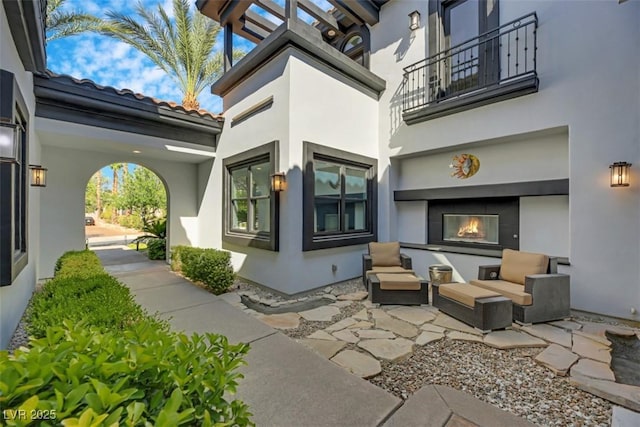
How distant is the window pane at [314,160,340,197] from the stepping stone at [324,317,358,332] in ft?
8.83

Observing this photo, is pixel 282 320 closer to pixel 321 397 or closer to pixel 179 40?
pixel 321 397

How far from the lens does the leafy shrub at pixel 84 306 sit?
2186 millimetres

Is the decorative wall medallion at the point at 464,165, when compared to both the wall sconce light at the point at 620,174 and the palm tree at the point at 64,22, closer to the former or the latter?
the wall sconce light at the point at 620,174

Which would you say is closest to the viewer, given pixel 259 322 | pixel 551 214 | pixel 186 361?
pixel 186 361

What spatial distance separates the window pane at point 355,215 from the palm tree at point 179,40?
22.1ft

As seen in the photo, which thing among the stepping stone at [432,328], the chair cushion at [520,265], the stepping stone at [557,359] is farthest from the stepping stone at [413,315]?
the chair cushion at [520,265]

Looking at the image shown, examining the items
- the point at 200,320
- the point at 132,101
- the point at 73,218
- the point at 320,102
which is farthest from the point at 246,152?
the point at 73,218

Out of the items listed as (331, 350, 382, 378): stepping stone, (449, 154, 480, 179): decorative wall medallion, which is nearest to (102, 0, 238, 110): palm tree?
(449, 154, 480, 179): decorative wall medallion

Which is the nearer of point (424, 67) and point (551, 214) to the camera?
point (551, 214)

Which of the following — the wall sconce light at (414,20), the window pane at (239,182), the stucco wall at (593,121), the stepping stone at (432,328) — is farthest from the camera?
the window pane at (239,182)

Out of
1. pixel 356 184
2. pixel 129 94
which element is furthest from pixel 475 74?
pixel 129 94

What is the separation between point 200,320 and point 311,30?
559 cm

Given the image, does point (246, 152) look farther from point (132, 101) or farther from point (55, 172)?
point (55, 172)

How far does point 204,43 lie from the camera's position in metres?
10.4
